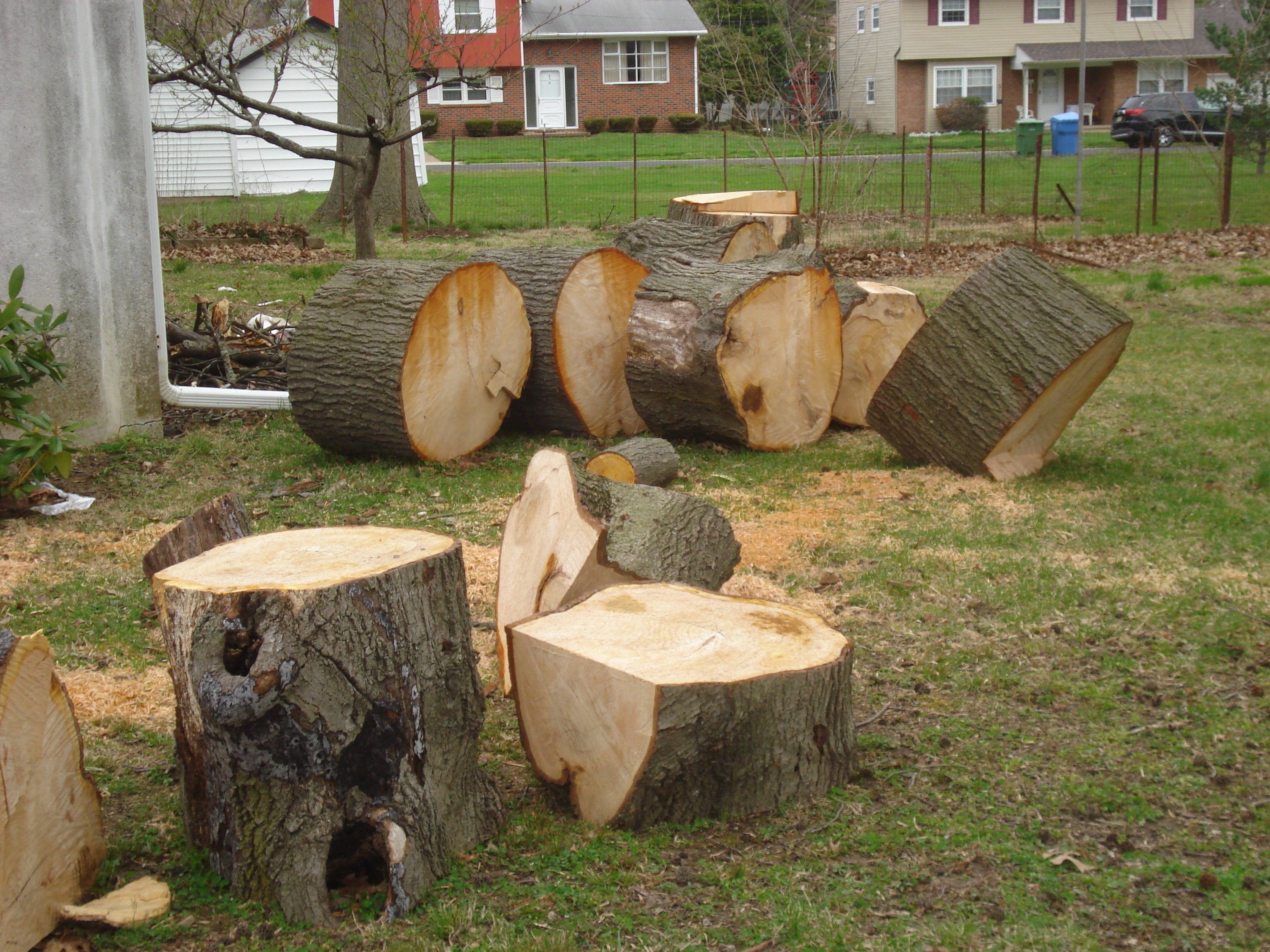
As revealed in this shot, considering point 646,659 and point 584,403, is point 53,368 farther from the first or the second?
point 646,659

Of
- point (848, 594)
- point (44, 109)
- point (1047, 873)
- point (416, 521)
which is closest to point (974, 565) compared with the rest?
point (848, 594)

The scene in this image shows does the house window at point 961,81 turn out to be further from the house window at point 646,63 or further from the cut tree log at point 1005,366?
the cut tree log at point 1005,366

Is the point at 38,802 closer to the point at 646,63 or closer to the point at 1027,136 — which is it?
the point at 1027,136

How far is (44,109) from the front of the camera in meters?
6.57

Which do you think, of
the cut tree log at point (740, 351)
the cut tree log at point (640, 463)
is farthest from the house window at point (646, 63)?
Answer: the cut tree log at point (640, 463)

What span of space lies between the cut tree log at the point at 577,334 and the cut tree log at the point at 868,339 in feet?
4.58

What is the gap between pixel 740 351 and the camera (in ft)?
23.1

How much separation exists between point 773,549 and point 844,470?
5.18ft

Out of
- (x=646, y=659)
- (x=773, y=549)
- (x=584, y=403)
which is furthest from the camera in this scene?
(x=584, y=403)

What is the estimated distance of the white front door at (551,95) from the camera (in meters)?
40.1

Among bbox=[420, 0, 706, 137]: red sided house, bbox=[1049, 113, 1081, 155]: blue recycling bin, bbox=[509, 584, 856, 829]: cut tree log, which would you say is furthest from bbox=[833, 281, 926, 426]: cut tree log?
bbox=[420, 0, 706, 137]: red sided house

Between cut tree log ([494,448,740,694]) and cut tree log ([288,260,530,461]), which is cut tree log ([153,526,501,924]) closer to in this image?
cut tree log ([494,448,740,694])

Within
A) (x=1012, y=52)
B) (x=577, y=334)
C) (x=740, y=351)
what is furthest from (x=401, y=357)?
(x=1012, y=52)

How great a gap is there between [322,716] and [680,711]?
34.7 inches
